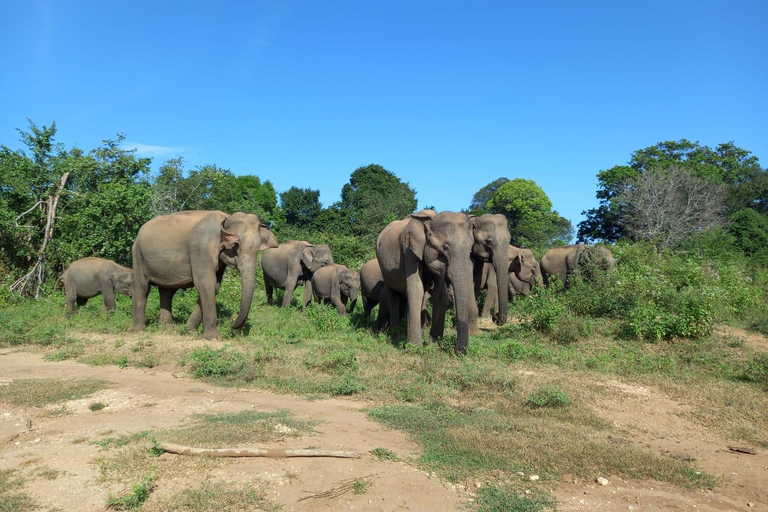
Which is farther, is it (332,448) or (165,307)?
(165,307)

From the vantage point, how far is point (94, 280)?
1556 centimetres

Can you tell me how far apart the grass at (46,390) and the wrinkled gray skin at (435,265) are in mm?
5207

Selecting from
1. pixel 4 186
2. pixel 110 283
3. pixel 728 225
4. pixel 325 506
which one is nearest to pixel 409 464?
pixel 325 506

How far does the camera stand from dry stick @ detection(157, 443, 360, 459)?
5141 mm

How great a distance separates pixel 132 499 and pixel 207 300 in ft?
24.3

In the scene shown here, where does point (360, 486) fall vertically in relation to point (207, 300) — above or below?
below

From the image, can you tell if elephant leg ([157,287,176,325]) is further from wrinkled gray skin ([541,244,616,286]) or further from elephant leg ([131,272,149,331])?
wrinkled gray skin ([541,244,616,286])

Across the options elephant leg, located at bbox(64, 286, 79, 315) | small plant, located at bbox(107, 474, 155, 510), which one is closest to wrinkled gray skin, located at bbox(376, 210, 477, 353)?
small plant, located at bbox(107, 474, 155, 510)

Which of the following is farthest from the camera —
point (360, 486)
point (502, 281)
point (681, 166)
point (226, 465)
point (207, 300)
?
point (681, 166)

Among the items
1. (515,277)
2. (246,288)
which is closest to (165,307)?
(246,288)

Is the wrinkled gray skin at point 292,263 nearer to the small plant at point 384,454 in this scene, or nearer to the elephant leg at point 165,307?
the elephant leg at point 165,307

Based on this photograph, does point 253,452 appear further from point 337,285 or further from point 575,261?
point 575,261

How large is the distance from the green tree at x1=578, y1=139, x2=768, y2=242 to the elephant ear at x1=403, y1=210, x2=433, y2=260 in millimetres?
39102

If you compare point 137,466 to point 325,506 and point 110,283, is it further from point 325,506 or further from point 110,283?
point 110,283
